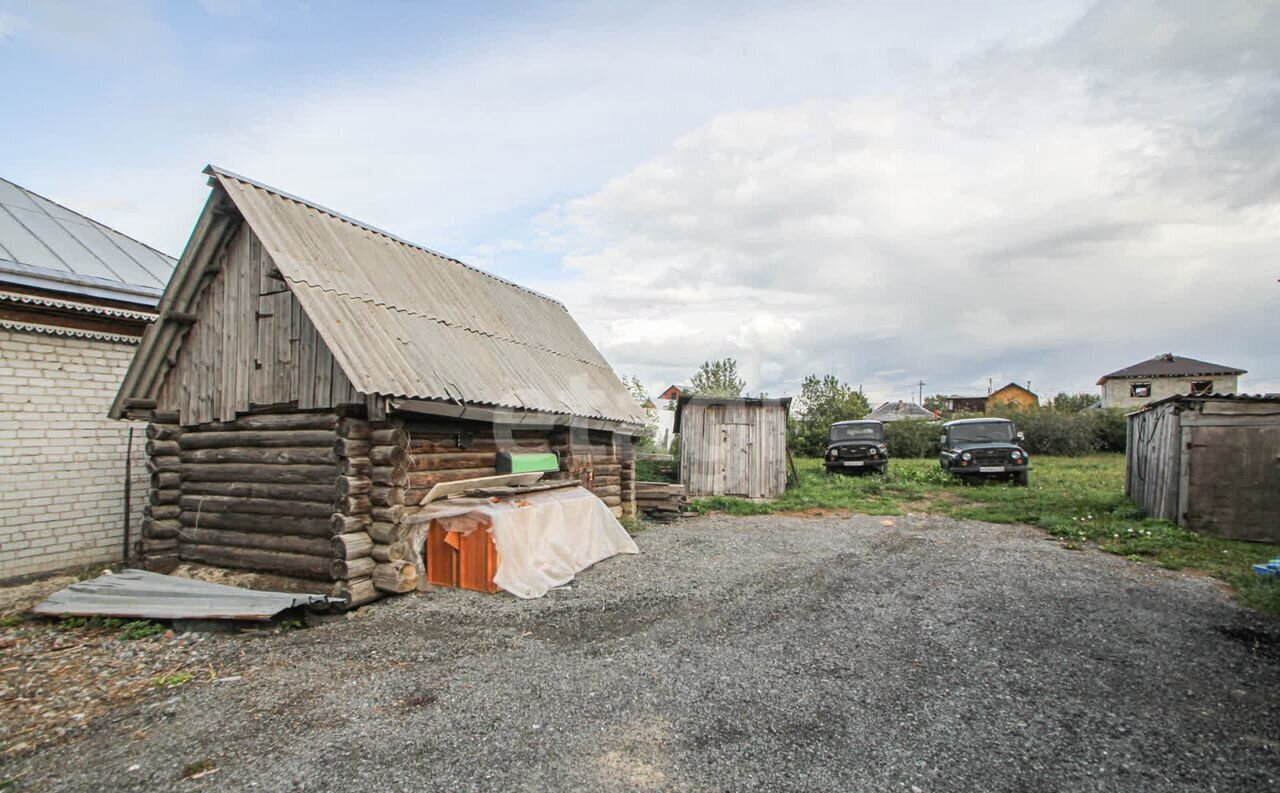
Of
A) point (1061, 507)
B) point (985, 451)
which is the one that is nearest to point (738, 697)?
point (1061, 507)

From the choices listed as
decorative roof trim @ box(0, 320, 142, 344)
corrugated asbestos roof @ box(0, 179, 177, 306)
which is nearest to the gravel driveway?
decorative roof trim @ box(0, 320, 142, 344)

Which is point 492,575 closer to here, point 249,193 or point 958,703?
point 958,703

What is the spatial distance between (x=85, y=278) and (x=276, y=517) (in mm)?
6018

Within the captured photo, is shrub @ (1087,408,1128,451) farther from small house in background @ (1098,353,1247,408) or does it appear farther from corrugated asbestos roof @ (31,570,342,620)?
corrugated asbestos roof @ (31,570,342,620)

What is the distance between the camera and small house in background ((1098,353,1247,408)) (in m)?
49.0

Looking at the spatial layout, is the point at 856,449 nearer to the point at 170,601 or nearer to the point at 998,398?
the point at 170,601

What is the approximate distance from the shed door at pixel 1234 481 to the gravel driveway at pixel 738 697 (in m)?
3.62

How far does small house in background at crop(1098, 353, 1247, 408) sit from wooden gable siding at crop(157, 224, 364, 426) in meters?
56.7

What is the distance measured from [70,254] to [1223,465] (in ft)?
65.0

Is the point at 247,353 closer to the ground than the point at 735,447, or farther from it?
farther from it

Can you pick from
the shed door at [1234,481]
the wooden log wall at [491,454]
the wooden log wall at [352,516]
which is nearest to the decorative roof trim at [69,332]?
the wooden log wall at [352,516]

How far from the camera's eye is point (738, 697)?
4.80 metres

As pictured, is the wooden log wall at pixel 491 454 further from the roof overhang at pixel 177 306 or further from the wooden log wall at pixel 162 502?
the wooden log wall at pixel 162 502

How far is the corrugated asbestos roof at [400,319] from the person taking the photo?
777cm
